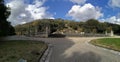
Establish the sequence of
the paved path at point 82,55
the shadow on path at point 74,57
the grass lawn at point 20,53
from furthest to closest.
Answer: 1. the paved path at point 82,55
2. the shadow on path at point 74,57
3. the grass lawn at point 20,53

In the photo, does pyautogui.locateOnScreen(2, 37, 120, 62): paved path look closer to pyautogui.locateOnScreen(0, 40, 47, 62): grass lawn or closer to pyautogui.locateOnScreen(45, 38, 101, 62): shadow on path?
pyautogui.locateOnScreen(45, 38, 101, 62): shadow on path

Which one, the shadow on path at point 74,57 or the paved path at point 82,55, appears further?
the paved path at point 82,55

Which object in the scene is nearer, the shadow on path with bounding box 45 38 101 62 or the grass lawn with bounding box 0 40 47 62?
the grass lawn with bounding box 0 40 47 62

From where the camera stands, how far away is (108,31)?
63000 millimetres

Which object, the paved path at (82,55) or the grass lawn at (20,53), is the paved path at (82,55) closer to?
the paved path at (82,55)

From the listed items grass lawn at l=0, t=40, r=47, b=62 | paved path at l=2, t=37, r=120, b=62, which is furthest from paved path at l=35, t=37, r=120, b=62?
grass lawn at l=0, t=40, r=47, b=62

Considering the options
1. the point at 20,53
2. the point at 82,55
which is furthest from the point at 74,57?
the point at 20,53

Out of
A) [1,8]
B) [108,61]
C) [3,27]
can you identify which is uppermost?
[1,8]

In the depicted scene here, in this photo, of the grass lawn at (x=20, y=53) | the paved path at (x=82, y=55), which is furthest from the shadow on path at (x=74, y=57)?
the grass lawn at (x=20, y=53)

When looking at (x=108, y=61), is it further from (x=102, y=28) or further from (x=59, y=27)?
(x=102, y=28)

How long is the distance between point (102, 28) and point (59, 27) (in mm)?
11850

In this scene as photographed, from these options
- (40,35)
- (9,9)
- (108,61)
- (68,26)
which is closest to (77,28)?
(68,26)

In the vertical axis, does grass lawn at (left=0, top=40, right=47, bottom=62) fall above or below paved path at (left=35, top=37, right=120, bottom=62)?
above

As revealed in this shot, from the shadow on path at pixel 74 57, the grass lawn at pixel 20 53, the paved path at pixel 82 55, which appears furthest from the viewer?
the paved path at pixel 82 55
